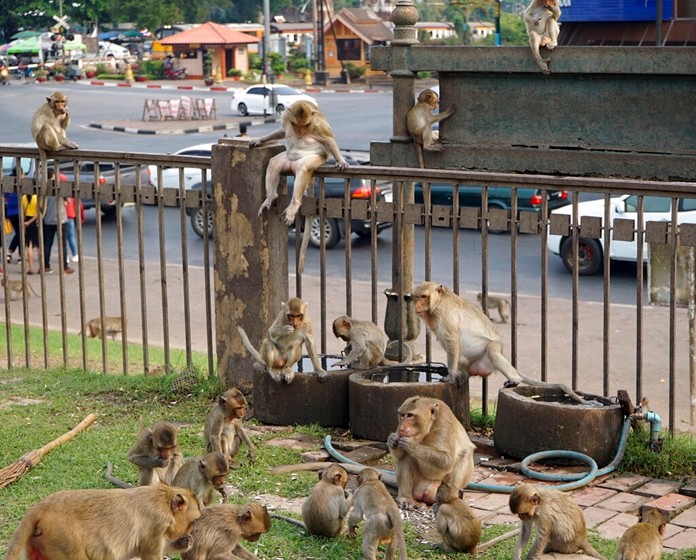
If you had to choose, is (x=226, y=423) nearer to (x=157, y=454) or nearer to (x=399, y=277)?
(x=157, y=454)

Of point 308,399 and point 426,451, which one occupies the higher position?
point 426,451

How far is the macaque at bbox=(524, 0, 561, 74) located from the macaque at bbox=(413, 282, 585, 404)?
328 cm

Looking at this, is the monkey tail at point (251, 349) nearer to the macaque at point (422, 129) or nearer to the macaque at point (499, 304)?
the macaque at point (422, 129)

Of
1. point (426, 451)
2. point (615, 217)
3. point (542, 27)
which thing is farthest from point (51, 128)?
point (615, 217)

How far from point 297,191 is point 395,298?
110 cm

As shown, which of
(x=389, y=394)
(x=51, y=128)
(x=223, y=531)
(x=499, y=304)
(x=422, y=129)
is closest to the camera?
(x=223, y=531)

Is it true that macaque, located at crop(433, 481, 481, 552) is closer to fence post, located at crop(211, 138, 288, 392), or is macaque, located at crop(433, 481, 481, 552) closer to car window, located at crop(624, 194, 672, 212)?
fence post, located at crop(211, 138, 288, 392)

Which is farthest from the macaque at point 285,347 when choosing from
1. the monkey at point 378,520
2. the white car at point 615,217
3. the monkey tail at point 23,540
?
the white car at point 615,217

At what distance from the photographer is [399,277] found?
7.94 metres

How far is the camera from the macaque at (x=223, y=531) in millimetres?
5137

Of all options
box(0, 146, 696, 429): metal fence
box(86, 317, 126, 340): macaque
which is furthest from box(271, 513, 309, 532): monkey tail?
box(86, 317, 126, 340): macaque

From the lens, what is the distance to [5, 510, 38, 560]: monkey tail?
4797 mm

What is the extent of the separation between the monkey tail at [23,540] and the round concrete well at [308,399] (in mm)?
3066

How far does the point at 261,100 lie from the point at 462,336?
36845 mm
